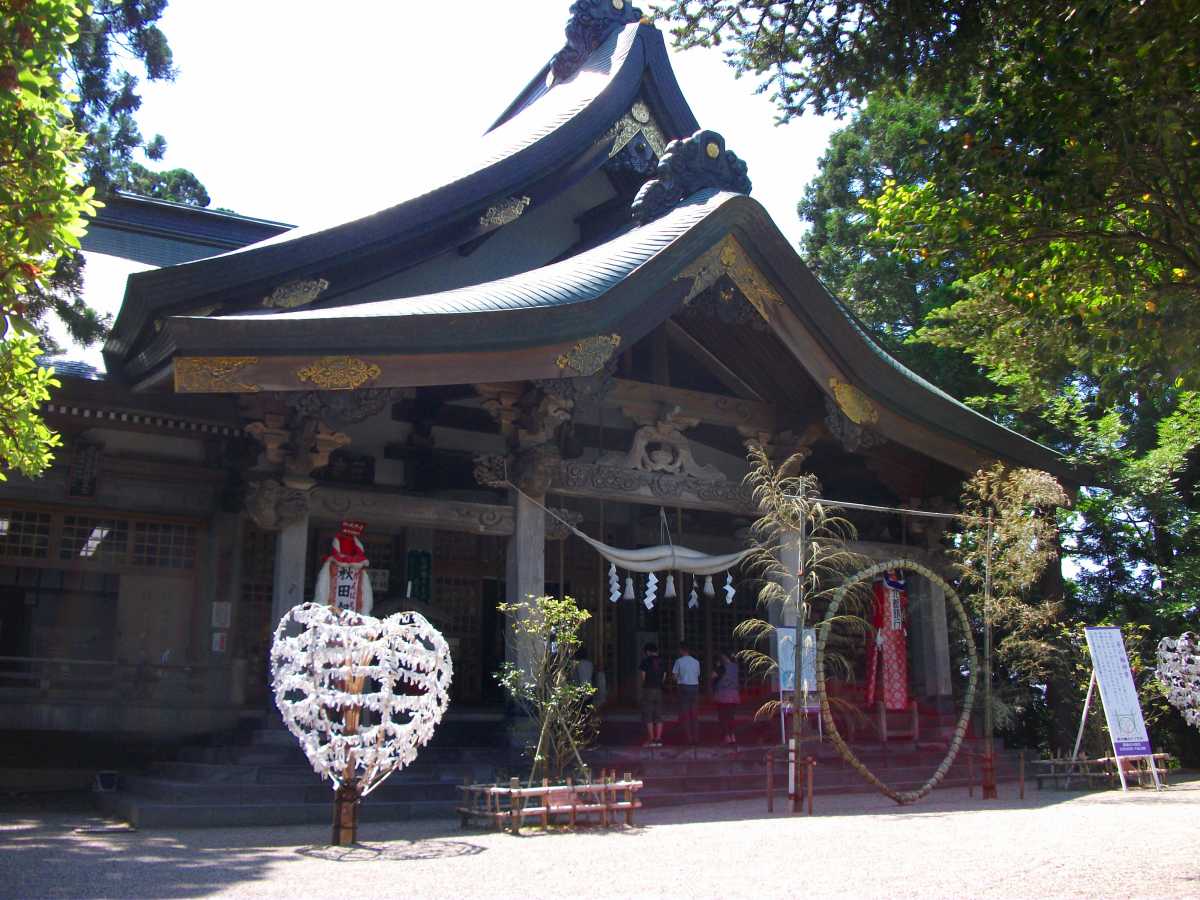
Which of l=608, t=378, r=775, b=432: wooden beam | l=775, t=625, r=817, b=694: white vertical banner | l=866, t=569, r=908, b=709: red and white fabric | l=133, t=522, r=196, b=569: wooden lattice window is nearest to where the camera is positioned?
l=775, t=625, r=817, b=694: white vertical banner

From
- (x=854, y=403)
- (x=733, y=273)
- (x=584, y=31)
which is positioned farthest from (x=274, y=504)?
(x=584, y=31)

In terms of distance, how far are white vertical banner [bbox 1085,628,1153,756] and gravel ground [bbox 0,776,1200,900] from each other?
3.43 m

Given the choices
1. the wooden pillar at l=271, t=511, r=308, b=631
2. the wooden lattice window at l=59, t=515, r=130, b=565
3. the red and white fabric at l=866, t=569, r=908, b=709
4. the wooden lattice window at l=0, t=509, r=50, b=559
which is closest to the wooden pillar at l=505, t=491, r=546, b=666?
the wooden pillar at l=271, t=511, r=308, b=631

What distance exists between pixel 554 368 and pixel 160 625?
5820 mm

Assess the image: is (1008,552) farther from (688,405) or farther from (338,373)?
(338,373)

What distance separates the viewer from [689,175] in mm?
14492

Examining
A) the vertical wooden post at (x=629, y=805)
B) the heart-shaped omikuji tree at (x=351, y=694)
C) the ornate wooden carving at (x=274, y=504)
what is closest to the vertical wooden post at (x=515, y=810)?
the vertical wooden post at (x=629, y=805)

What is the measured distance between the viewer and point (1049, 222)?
27.6 feet

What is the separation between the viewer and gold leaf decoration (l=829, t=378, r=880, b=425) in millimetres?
14328

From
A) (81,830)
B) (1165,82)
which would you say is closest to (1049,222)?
(1165,82)

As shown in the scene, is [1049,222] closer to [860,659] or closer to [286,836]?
[286,836]

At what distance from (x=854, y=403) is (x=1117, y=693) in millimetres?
5056

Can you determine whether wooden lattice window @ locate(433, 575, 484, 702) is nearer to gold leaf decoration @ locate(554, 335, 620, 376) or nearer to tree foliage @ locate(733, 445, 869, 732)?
tree foliage @ locate(733, 445, 869, 732)

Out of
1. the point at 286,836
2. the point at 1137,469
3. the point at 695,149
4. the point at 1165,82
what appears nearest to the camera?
the point at 1165,82
